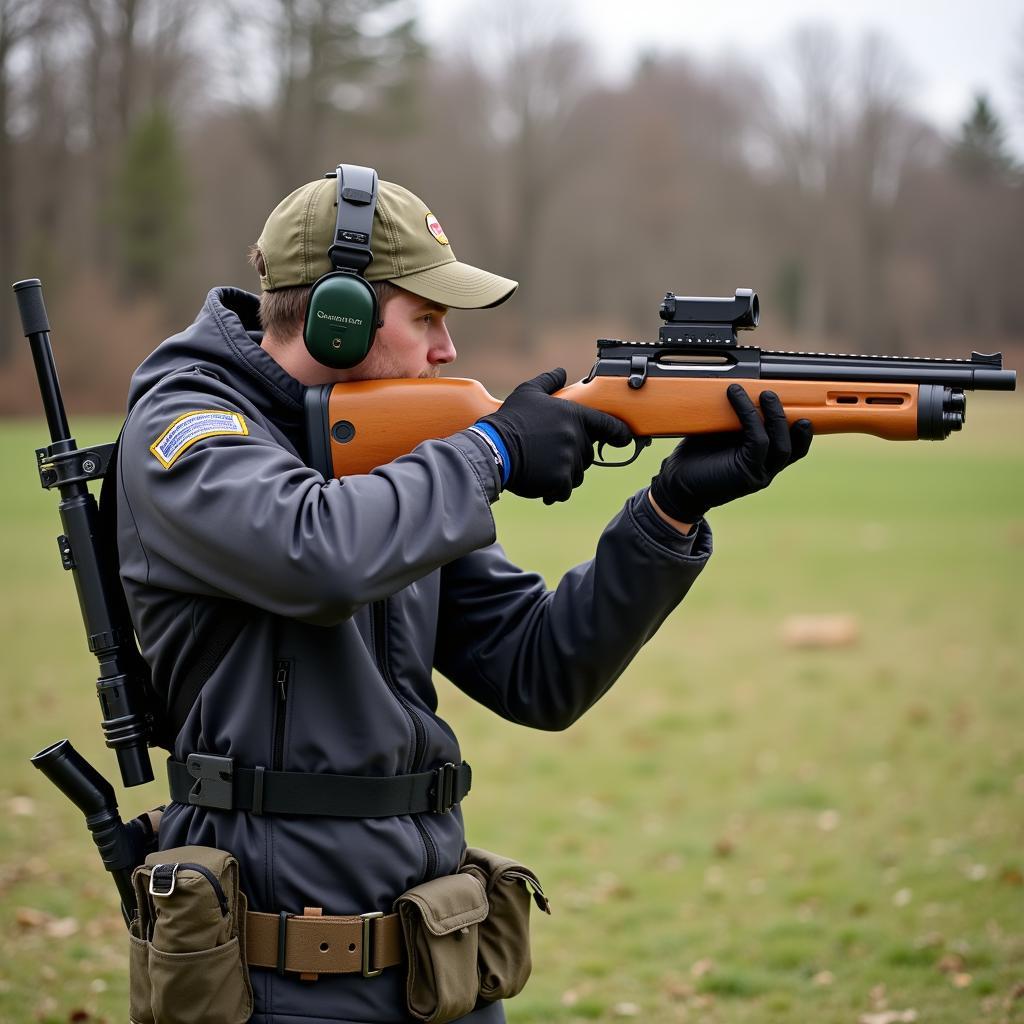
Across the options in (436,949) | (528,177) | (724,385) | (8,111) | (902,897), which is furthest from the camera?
(528,177)

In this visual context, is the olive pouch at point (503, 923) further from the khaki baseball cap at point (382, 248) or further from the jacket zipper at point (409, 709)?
the khaki baseball cap at point (382, 248)

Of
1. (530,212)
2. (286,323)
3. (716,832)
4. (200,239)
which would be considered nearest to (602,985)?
(716,832)

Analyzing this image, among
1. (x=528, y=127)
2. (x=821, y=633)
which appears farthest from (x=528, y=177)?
(x=821, y=633)

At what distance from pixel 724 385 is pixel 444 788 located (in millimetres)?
1191

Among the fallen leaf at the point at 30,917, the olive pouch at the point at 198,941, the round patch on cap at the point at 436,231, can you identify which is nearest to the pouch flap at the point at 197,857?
the olive pouch at the point at 198,941

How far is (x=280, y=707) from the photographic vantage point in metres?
2.61

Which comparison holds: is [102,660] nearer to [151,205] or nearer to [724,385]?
[724,385]

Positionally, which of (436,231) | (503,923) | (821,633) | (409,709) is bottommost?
(821,633)

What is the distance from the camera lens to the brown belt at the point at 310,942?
8.46ft

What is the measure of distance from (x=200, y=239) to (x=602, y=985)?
48249 millimetres

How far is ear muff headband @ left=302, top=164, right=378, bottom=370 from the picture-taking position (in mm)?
2691

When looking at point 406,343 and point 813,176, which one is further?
point 813,176

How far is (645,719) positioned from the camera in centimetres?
933

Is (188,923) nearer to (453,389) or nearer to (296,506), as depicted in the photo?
(296,506)
